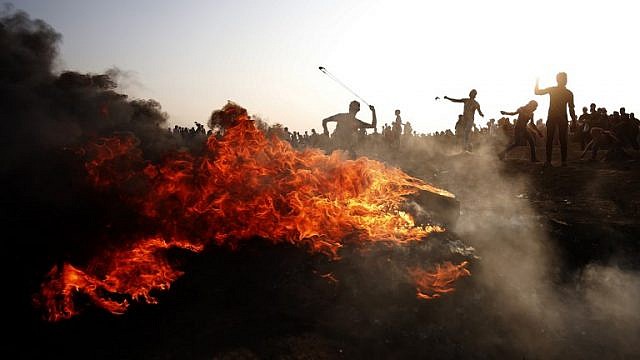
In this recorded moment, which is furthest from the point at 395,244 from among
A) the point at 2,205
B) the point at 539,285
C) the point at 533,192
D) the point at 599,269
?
the point at 533,192

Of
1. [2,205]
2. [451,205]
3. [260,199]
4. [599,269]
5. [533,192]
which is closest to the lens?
[2,205]

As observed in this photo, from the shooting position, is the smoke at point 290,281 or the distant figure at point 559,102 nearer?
the smoke at point 290,281

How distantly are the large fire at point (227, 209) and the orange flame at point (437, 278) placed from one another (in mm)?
18

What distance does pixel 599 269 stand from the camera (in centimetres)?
777

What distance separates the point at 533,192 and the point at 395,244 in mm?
7338

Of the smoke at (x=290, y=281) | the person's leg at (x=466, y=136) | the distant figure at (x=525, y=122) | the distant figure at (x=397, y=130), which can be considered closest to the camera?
the smoke at (x=290, y=281)

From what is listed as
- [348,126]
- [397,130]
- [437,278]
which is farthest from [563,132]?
[397,130]

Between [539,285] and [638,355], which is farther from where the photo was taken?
[539,285]

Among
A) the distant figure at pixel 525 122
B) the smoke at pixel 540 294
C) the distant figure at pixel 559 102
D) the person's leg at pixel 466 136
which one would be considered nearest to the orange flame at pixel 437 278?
the smoke at pixel 540 294

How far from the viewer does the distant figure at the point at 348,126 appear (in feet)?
39.3

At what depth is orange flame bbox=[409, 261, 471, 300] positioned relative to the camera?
6.42m

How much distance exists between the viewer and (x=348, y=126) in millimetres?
12180

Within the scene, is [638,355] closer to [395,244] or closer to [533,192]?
[395,244]

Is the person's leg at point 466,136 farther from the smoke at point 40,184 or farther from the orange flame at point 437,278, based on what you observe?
the smoke at point 40,184
